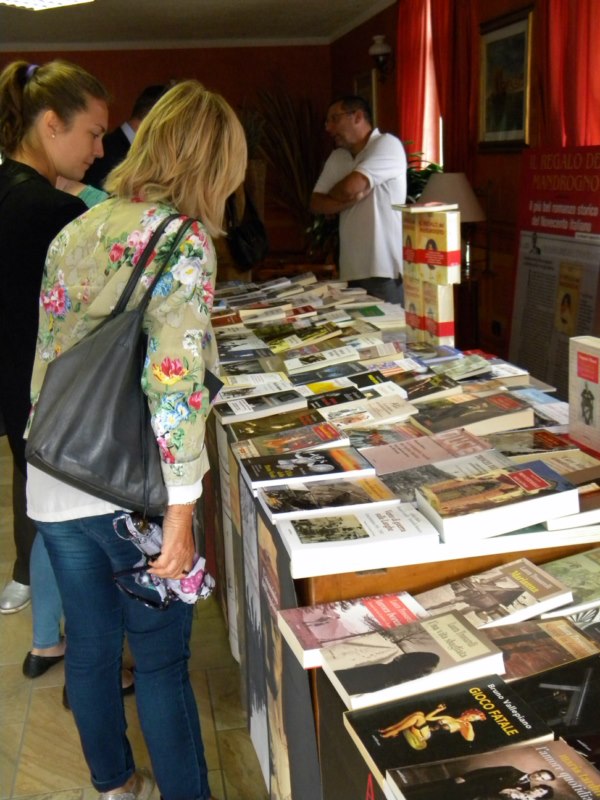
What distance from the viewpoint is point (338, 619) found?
4.09 ft

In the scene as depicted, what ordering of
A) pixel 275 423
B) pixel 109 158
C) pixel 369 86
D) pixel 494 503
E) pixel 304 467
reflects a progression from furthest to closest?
pixel 369 86 < pixel 109 158 < pixel 275 423 < pixel 304 467 < pixel 494 503

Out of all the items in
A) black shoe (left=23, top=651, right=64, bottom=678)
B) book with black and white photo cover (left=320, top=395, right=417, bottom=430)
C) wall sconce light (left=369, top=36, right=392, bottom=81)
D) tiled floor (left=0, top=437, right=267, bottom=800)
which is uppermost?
wall sconce light (left=369, top=36, right=392, bottom=81)

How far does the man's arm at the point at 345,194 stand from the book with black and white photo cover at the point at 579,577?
2.91 metres

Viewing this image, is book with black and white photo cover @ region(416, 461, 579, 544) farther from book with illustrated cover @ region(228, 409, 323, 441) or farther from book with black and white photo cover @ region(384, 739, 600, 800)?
book with illustrated cover @ region(228, 409, 323, 441)

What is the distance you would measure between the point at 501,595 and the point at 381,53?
19.3 feet

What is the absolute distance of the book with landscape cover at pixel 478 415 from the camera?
1.84 m

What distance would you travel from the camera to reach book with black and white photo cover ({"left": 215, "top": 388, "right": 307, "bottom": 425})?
2.03m

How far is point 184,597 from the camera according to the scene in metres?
1.52

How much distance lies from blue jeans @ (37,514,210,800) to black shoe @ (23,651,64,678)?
0.89 meters

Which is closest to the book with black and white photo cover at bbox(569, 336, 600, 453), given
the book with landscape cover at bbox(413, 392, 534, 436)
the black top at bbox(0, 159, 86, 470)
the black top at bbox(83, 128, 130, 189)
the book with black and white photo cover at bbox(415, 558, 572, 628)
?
the book with landscape cover at bbox(413, 392, 534, 436)

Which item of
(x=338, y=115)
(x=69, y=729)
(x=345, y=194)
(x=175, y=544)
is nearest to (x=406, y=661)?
(x=175, y=544)

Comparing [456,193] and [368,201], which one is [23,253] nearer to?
[368,201]

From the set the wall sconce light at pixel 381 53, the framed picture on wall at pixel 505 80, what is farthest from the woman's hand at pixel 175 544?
the wall sconce light at pixel 381 53

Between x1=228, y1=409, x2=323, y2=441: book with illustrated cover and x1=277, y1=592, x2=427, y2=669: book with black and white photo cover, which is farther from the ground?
x1=228, y1=409, x2=323, y2=441: book with illustrated cover
